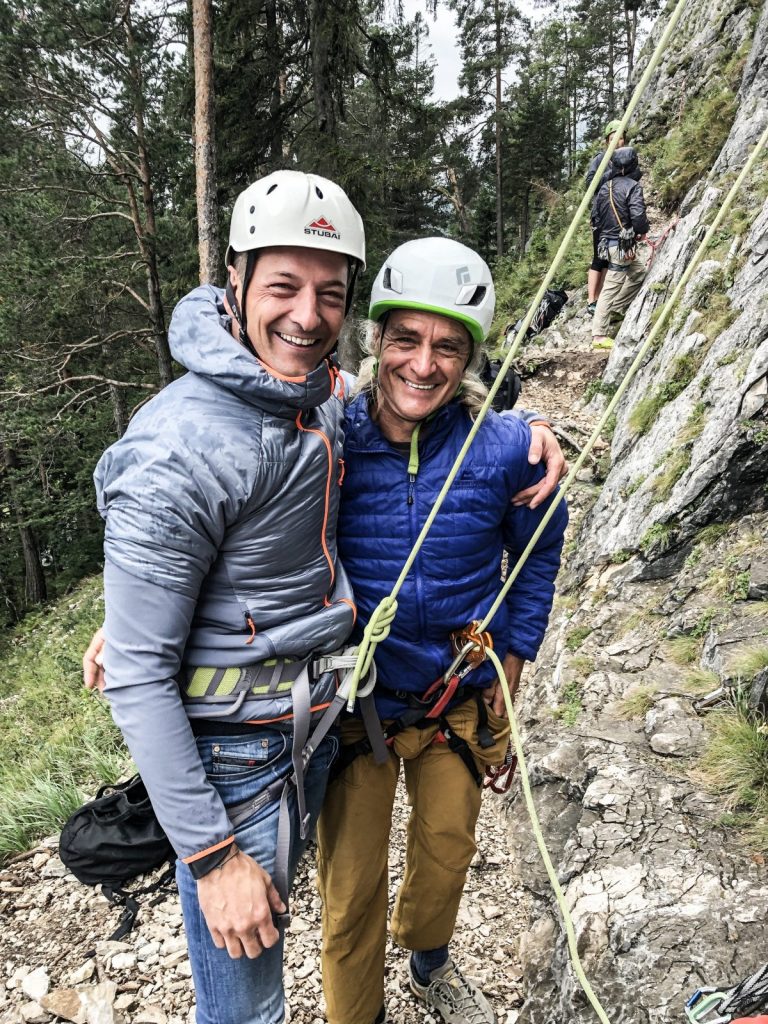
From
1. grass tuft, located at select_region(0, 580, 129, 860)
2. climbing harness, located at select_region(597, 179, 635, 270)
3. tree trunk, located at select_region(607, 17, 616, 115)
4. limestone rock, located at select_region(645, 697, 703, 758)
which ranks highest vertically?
tree trunk, located at select_region(607, 17, 616, 115)

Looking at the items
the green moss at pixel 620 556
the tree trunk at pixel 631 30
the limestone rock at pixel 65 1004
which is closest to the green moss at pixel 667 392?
the green moss at pixel 620 556

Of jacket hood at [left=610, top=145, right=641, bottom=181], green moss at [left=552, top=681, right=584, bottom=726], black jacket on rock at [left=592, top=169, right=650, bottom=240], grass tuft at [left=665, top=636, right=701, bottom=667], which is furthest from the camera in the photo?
black jacket on rock at [left=592, top=169, right=650, bottom=240]

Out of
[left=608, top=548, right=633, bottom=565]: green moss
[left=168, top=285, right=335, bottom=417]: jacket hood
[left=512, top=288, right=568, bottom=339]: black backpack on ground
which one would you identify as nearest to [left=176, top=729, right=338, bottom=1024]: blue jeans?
[left=168, top=285, right=335, bottom=417]: jacket hood

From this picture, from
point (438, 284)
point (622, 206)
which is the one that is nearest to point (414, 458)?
point (438, 284)

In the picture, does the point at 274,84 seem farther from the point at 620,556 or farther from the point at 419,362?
the point at 419,362

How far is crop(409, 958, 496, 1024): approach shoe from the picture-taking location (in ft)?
9.25

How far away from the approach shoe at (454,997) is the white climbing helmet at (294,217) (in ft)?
10.3

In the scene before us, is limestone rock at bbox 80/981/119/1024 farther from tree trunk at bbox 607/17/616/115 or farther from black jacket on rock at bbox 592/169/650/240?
tree trunk at bbox 607/17/616/115

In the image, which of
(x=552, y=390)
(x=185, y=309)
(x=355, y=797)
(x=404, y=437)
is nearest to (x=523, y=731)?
(x=355, y=797)

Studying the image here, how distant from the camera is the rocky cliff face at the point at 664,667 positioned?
2309 millimetres

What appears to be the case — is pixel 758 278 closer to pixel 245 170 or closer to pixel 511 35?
pixel 245 170

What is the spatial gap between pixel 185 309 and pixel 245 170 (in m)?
12.4

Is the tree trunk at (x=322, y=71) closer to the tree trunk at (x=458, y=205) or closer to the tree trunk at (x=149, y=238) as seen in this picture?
the tree trunk at (x=149, y=238)

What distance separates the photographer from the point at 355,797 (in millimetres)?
2432
